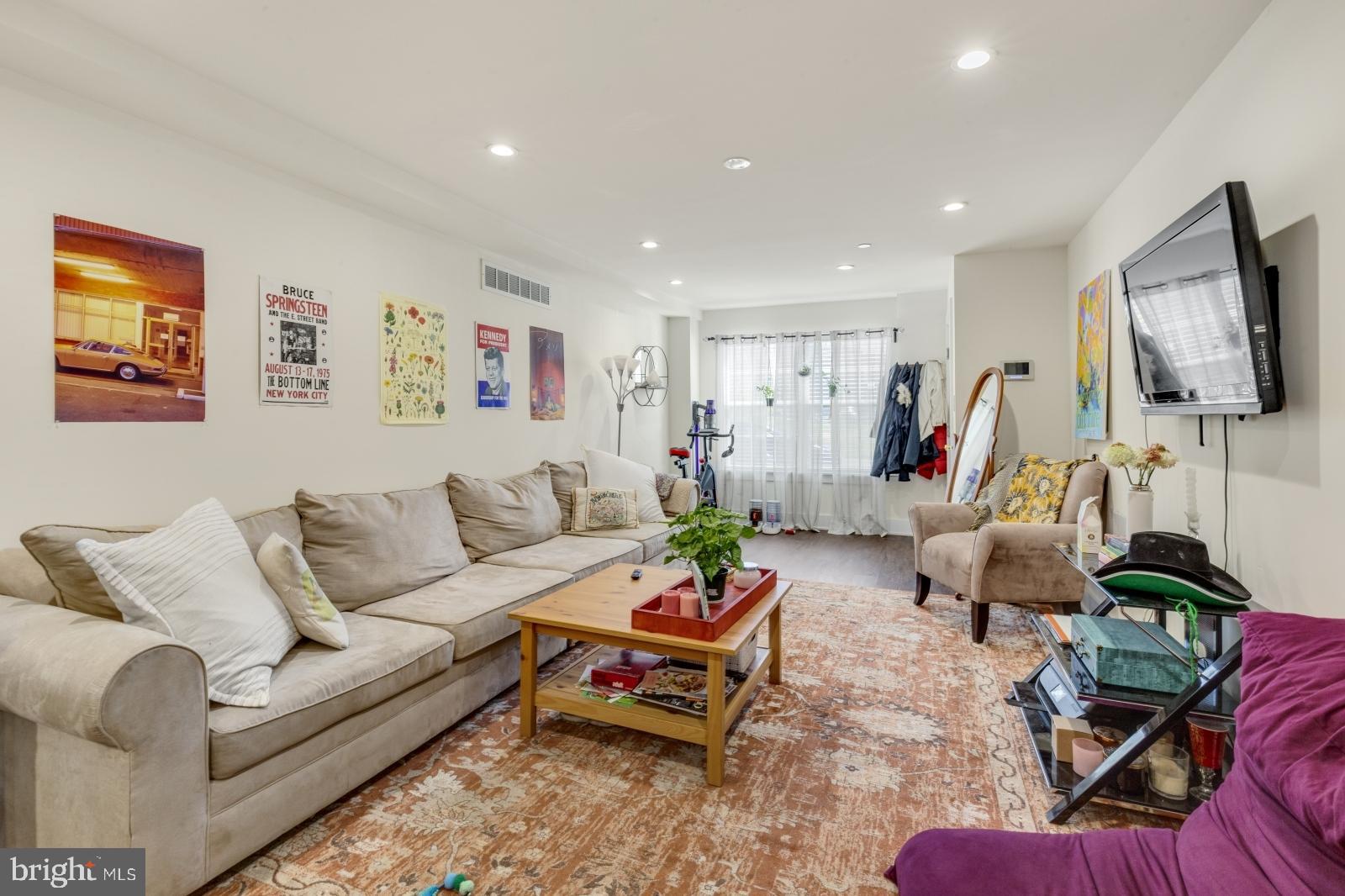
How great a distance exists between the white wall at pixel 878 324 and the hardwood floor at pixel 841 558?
1.51 ft

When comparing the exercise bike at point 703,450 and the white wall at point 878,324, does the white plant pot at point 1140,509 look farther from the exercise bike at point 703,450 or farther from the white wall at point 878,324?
the exercise bike at point 703,450

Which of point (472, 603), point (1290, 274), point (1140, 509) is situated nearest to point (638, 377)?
point (472, 603)

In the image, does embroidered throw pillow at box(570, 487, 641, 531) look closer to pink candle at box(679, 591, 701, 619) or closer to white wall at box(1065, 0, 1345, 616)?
pink candle at box(679, 591, 701, 619)

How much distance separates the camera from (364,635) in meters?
2.18

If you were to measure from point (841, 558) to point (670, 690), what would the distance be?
130 inches

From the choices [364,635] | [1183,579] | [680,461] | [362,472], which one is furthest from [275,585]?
[680,461]

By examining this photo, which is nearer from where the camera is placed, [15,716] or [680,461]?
[15,716]

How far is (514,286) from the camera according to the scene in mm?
4207

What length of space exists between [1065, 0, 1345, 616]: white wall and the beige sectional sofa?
2.59 m

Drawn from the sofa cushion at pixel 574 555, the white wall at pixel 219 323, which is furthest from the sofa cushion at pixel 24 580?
the sofa cushion at pixel 574 555

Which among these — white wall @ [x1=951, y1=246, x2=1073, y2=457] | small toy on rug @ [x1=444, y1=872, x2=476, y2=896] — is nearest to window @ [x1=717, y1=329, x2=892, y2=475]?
white wall @ [x1=951, y1=246, x2=1073, y2=457]

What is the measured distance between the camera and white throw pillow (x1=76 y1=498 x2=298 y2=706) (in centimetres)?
163

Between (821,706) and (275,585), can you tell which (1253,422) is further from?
(275,585)

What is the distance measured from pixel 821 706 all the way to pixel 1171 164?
263cm
